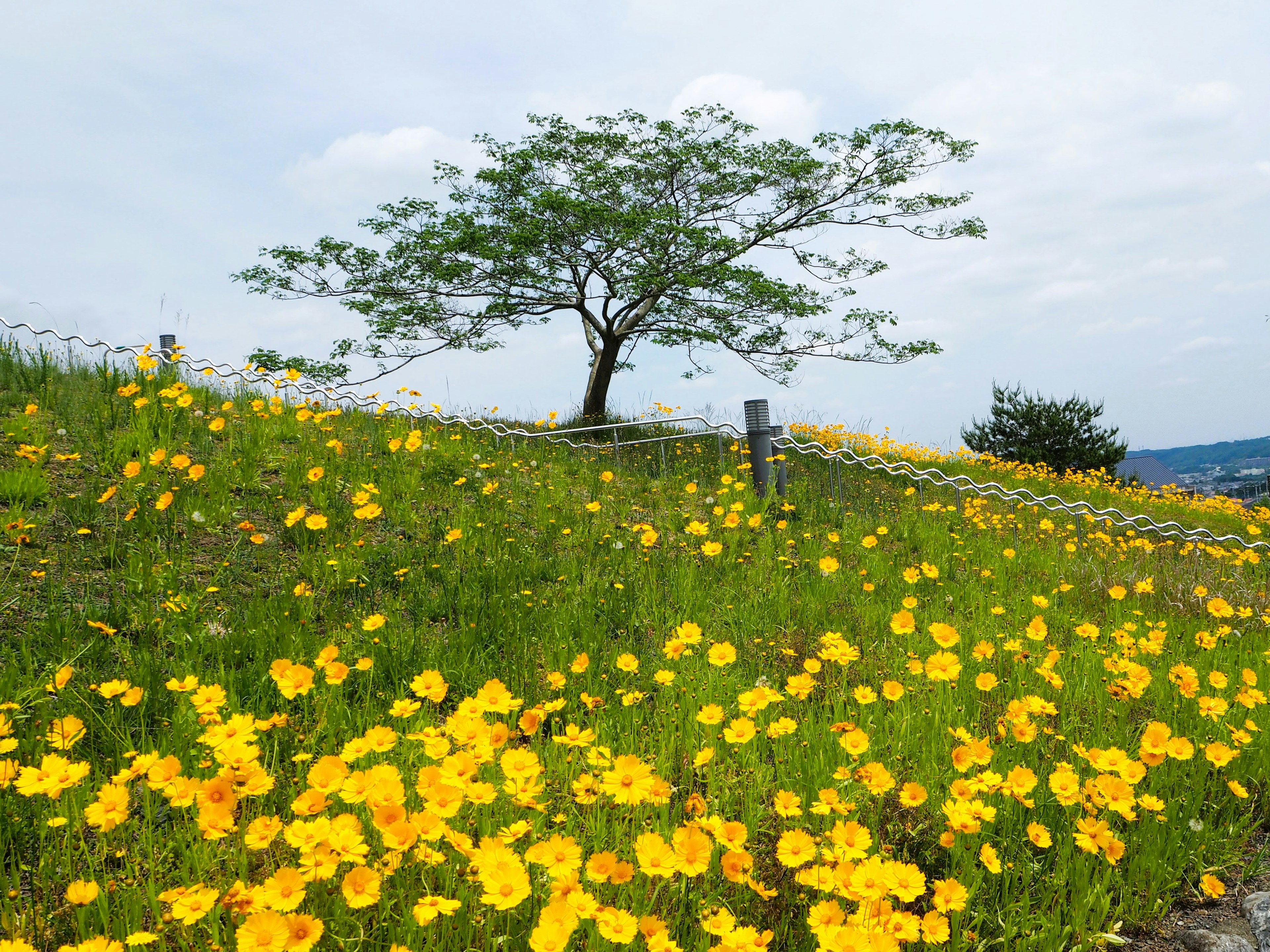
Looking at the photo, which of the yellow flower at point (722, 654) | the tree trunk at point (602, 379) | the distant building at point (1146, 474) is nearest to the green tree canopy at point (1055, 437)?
the distant building at point (1146, 474)

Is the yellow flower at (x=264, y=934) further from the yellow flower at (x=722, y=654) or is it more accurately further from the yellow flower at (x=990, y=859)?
the yellow flower at (x=990, y=859)

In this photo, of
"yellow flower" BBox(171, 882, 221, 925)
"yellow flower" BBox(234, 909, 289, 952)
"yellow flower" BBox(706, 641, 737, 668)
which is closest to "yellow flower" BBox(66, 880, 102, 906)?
"yellow flower" BBox(171, 882, 221, 925)

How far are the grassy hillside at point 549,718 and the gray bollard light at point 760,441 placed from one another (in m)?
0.75

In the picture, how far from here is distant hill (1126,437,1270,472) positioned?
114312 mm

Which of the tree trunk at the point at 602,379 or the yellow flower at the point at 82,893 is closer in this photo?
the yellow flower at the point at 82,893

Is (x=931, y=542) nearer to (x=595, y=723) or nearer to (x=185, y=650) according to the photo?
(x=595, y=723)

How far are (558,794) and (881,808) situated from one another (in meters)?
1.00

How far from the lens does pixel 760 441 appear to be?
266 inches

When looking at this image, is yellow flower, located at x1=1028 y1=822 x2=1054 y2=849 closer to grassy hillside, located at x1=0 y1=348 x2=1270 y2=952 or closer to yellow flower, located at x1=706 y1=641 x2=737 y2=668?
grassy hillside, located at x1=0 y1=348 x2=1270 y2=952

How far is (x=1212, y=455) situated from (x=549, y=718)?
572 feet

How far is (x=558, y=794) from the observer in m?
2.54

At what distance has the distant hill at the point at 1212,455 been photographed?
114312mm

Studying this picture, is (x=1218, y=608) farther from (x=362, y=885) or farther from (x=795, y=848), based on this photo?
(x=362, y=885)

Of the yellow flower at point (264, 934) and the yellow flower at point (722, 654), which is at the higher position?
the yellow flower at point (722, 654)
